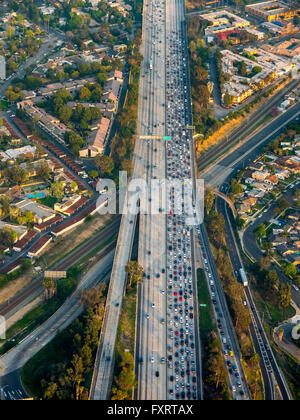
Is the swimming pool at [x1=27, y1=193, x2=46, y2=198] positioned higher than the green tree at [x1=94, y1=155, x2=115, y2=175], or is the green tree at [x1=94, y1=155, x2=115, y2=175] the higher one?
the green tree at [x1=94, y1=155, x2=115, y2=175]

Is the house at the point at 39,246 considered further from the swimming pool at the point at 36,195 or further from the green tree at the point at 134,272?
the green tree at the point at 134,272

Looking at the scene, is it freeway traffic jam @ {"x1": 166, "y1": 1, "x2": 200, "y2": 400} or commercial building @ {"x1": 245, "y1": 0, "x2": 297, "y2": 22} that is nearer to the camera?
freeway traffic jam @ {"x1": 166, "y1": 1, "x2": 200, "y2": 400}

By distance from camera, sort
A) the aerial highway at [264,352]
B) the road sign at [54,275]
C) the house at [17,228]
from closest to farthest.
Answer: the aerial highway at [264,352], the road sign at [54,275], the house at [17,228]

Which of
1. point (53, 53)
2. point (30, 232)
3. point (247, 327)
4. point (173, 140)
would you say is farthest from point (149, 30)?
point (247, 327)

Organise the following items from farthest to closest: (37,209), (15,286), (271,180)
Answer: (271,180)
(37,209)
(15,286)

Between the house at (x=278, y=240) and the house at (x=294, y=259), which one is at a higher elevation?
the house at (x=278, y=240)

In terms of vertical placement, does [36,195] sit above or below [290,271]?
above

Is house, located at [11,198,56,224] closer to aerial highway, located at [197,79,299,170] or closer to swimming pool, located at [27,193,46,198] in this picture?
swimming pool, located at [27,193,46,198]

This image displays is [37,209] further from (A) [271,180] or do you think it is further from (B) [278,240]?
(A) [271,180]

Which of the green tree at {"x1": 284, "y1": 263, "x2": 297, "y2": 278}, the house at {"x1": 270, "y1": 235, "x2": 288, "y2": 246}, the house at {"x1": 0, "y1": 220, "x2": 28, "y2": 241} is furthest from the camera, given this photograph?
the house at {"x1": 270, "y1": 235, "x2": 288, "y2": 246}

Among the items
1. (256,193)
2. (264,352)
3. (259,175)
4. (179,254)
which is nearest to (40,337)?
(179,254)

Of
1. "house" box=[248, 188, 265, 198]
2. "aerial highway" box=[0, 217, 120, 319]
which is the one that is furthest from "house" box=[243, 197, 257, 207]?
"aerial highway" box=[0, 217, 120, 319]

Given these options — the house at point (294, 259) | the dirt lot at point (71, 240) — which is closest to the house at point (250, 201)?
the house at point (294, 259)
